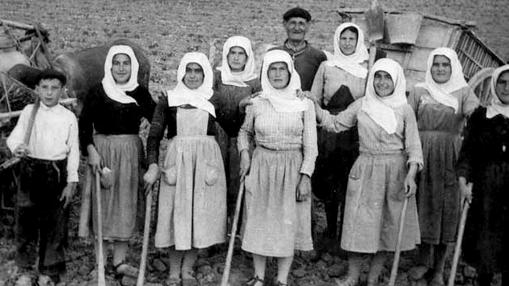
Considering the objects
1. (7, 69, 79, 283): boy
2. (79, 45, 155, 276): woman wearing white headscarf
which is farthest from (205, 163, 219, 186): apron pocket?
(7, 69, 79, 283): boy

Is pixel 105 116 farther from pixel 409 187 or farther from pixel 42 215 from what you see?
pixel 409 187

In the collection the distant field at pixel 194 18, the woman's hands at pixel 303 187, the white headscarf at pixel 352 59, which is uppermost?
the distant field at pixel 194 18

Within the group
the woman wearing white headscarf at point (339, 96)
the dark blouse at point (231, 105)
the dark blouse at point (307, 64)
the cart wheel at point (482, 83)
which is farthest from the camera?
the cart wheel at point (482, 83)

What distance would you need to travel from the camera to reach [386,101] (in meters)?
4.25

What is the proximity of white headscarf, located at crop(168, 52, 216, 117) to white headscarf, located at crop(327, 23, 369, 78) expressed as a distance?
42.5 inches

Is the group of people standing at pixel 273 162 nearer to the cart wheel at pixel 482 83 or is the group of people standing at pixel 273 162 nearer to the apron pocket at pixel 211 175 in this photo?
the apron pocket at pixel 211 175

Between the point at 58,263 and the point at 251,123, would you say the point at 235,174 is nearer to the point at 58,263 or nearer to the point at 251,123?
the point at 251,123

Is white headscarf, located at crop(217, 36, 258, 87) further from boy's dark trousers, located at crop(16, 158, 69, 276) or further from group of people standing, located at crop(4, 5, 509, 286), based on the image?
boy's dark trousers, located at crop(16, 158, 69, 276)

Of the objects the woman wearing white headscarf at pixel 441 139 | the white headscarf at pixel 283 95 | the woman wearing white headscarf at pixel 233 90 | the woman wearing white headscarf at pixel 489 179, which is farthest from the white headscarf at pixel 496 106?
the woman wearing white headscarf at pixel 233 90

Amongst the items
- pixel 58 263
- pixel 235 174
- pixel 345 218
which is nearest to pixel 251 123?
pixel 235 174

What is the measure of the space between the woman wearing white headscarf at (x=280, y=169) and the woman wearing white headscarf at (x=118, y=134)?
2.76 feet

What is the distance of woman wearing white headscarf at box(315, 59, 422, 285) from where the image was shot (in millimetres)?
4230

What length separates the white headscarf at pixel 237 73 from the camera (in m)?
4.66

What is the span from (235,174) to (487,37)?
Answer: 12663 millimetres
